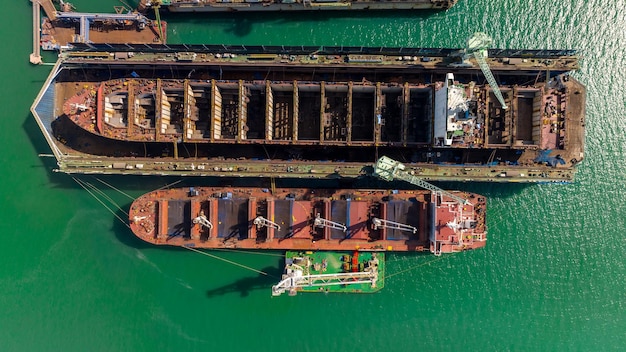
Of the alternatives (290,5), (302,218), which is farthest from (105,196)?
(290,5)

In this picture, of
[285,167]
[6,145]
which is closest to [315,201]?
[285,167]

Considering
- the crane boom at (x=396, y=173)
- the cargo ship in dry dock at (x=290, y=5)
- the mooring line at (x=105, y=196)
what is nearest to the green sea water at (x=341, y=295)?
the mooring line at (x=105, y=196)

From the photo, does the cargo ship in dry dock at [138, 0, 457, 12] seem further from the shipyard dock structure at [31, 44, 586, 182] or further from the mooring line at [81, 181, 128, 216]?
the mooring line at [81, 181, 128, 216]

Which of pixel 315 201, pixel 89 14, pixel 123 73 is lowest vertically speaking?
pixel 315 201

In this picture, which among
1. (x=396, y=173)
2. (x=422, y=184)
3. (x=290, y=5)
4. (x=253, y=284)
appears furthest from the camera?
(x=253, y=284)

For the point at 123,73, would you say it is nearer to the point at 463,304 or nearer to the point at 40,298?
the point at 40,298

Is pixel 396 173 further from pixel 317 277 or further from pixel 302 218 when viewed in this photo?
pixel 317 277
